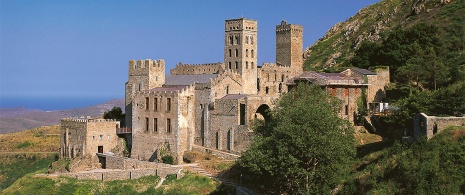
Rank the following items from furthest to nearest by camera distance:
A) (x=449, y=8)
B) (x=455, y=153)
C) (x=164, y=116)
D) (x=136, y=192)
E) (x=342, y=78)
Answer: (x=449, y=8) → (x=164, y=116) → (x=342, y=78) → (x=136, y=192) → (x=455, y=153)

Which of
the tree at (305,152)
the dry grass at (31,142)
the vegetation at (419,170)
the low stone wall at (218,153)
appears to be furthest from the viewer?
the dry grass at (31,142)

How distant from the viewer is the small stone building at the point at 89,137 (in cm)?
5588

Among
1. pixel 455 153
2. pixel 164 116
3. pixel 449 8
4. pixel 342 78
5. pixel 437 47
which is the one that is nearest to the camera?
pixel 455 153

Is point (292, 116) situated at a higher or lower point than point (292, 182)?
higher

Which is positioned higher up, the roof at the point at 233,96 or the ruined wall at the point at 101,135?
the roof at the point at 233,96

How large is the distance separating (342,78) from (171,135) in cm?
1631

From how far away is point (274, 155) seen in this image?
36250mm

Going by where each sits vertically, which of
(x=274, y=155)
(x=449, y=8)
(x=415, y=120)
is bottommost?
(x=274, y=155)

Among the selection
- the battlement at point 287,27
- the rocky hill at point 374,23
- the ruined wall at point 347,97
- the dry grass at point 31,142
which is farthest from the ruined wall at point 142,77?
the rocky hill at point 374,23

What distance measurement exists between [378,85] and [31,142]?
157 ft

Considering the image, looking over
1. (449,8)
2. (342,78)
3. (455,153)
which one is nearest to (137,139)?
(342,78)

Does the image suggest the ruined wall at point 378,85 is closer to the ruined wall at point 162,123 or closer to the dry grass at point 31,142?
the ruined wall at point 162,123

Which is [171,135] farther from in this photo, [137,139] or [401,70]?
[401,70]

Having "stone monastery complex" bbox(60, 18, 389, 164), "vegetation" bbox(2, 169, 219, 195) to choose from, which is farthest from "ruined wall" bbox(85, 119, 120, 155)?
"vegetation" bbox(2, 169, 219, 195)
